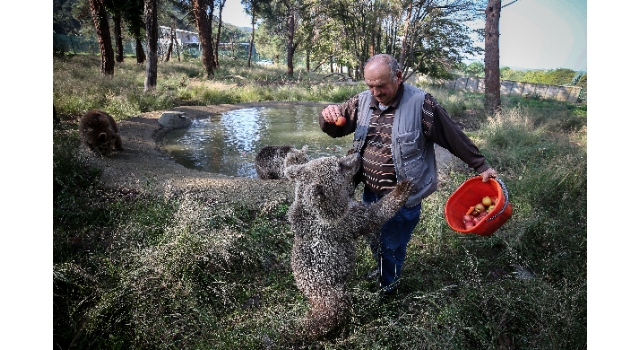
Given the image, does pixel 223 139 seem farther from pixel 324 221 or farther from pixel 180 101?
pixel 324 221

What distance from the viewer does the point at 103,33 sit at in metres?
13.7

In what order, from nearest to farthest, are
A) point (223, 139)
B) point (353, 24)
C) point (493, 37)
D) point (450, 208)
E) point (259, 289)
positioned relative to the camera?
point (450, 208)
point (259, 289)
point (223, 139)
point (493, 37)
point (353, 24)

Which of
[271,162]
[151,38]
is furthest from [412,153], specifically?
[151,38]

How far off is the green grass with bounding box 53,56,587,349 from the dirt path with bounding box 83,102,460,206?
0.23 m

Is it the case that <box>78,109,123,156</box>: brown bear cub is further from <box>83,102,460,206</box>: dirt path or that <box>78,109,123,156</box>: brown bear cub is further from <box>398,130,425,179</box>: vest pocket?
<box>398,130,425,179</box>: vest pocket

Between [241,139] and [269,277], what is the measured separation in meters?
5.66

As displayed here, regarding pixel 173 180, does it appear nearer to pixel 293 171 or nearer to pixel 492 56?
pixel 293 171

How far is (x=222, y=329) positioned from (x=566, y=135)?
936 centimetres

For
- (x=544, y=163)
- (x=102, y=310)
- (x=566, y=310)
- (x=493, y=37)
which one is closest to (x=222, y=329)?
(x=102, y=310)

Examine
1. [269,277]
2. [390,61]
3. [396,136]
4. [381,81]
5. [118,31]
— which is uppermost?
[118,31]

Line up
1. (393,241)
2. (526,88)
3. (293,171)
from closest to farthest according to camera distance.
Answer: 1. (293,171)
2. (393,241)
3. (526,88)

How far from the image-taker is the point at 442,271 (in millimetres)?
3285

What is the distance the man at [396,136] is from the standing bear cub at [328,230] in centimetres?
23

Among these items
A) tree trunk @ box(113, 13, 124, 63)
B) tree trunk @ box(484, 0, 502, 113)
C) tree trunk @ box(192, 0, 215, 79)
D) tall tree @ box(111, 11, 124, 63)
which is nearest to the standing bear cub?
tree trunk @ box(484, 0, 502, 113)
